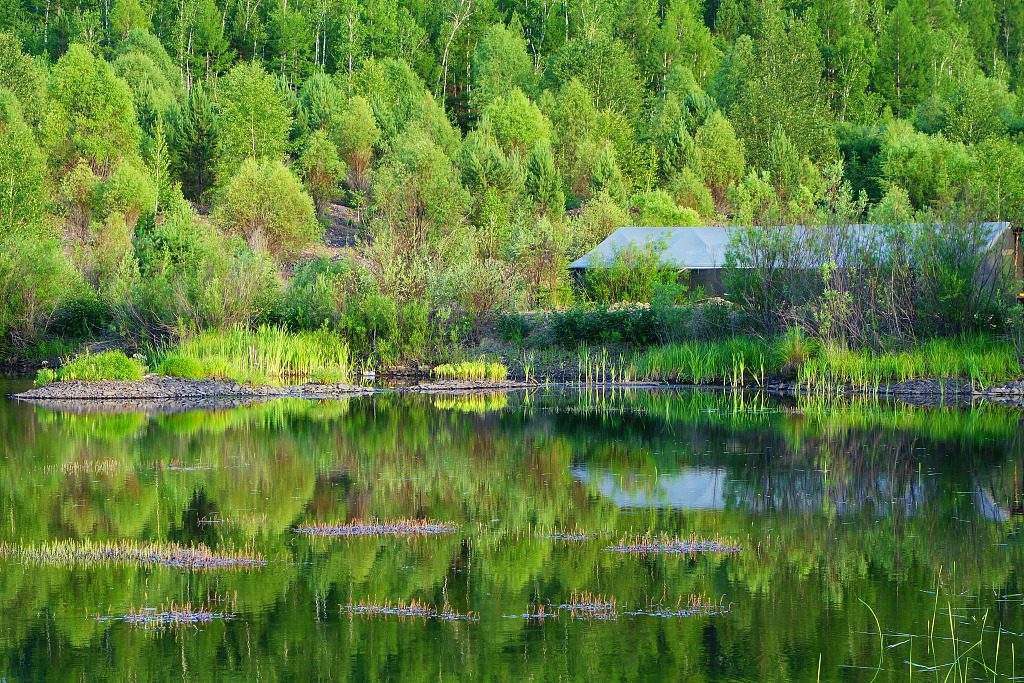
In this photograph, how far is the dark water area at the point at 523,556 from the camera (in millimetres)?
8617

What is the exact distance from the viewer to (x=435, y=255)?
35969 millimetres

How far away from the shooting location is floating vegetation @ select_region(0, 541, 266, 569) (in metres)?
11.3

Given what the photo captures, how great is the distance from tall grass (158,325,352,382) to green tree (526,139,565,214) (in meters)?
31.8

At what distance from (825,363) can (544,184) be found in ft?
118

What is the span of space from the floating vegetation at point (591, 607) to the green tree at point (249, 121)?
56.8 meters

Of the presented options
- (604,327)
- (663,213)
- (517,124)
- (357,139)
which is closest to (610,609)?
(604,327)

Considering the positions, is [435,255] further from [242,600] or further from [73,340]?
[242,600]

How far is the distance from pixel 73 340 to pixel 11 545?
93.7 feet

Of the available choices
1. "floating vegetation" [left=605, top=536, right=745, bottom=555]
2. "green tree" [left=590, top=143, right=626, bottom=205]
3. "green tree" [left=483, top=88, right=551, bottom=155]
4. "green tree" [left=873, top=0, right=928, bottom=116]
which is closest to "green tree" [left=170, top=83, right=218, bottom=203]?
"green tree" [left=483, top=88, right=551, bottom=155]

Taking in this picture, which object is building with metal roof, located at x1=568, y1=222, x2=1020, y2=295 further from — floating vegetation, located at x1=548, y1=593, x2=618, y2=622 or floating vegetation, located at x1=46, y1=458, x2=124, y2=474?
floating vegetation, located at x1=548, y1=593, x2=618, y2=622

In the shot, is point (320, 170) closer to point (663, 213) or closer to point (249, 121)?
point (249, 121)

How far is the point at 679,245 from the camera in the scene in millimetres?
47031

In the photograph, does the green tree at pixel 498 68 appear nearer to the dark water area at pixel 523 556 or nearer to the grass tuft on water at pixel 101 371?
the grass tuft on water at pixel 101 371

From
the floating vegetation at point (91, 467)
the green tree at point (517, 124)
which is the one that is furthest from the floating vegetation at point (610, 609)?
the green tree at point (517, 124)
